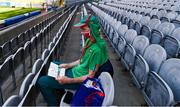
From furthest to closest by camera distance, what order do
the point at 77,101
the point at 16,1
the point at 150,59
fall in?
the point at 16,1 < the point at 150,59 < the point at 77,101

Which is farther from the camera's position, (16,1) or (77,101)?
(16,1)

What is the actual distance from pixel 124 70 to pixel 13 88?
6.22 ft

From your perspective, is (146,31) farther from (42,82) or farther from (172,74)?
(42,82)

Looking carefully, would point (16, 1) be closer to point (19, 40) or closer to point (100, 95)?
point (19, 40)

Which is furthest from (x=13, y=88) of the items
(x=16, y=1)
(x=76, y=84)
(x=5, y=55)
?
(x=16, y=1)

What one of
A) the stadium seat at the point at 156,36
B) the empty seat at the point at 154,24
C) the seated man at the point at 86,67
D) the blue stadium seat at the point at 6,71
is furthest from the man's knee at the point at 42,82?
the empty seat at the point at 154,24

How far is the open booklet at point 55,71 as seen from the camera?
241cm

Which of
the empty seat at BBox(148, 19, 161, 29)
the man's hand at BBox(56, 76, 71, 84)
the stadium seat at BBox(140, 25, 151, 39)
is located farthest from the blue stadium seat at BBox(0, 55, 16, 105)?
the empty seat at BBox(148, 19, 161, 29)

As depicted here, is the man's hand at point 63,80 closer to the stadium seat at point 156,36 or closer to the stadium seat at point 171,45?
the stadium seat at point 171,45

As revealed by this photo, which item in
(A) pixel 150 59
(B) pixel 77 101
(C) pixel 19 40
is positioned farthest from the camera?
(C) pixel 19 40

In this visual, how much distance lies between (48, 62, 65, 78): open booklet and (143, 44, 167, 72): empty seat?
110cm

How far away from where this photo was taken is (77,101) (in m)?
1.79

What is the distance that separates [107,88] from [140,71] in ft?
3.92

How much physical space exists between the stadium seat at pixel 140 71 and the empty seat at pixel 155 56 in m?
0.13
